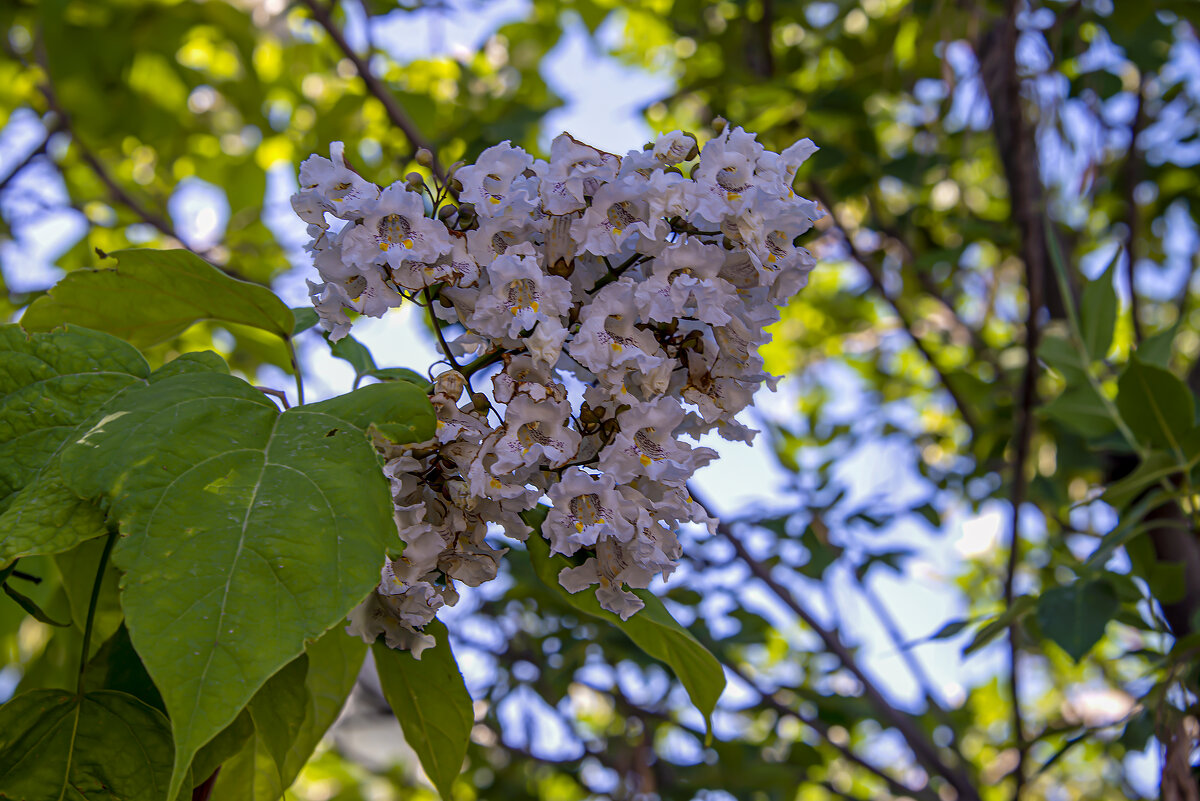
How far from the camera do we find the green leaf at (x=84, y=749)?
1.76 ft

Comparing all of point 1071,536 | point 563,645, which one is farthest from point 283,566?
point 1071,536

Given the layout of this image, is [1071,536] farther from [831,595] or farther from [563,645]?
[563,645]

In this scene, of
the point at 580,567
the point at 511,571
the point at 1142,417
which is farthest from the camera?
the point at 511,571

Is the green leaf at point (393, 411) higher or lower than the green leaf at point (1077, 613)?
lower

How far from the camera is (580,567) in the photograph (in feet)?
1.89

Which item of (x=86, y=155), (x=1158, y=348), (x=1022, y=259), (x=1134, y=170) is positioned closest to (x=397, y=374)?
(x=1158, y=348)

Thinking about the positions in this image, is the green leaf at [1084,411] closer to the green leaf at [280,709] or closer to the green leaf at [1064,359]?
the green leaf at [1064,359]

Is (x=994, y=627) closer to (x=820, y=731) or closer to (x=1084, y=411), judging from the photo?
(x=1084, y=411)

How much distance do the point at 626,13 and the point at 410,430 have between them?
207 cm

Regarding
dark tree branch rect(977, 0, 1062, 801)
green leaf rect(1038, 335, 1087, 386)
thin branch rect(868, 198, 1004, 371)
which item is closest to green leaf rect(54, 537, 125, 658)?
green leaf rect(1038, 335, 1087, 386)

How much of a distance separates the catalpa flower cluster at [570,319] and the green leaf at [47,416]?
5.4 inches

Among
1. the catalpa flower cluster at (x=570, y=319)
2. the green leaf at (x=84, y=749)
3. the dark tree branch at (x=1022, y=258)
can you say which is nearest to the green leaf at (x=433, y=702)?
the catalpa flower cluster at (x=570, y=319)

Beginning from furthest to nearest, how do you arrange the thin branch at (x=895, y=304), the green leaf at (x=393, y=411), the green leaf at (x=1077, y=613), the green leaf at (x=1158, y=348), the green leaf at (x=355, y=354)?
the thin branch at (x=895, y=304)
the green leaf at (x=1158, y=348)
the green leaf at (x=1077, y=613)
the green leaf at (x=355, y=354)
the green leaf at (x=393, y=411)

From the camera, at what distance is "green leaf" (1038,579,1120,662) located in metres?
0.95
